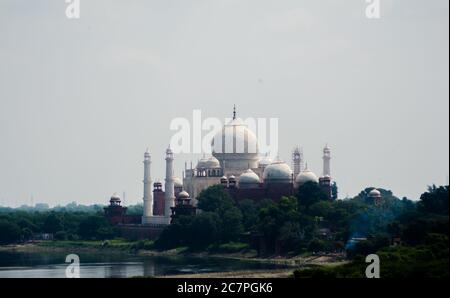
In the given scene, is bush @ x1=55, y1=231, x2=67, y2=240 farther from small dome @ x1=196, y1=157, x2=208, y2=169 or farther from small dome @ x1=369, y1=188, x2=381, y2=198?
small dome @ x1=369, y1=188, x2=381, y2=198

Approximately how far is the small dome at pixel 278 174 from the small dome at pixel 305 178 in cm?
65

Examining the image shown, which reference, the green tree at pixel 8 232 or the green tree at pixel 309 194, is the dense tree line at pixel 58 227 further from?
the green tree at pixel 309 194

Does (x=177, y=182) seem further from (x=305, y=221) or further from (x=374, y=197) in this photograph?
(x=305, y=221)

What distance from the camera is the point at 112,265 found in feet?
215

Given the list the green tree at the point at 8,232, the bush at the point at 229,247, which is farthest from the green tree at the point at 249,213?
the green tree at the point at 8,232

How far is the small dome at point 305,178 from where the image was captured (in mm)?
85562

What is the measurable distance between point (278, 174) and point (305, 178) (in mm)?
1863

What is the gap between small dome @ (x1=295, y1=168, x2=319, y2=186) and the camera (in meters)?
85.6

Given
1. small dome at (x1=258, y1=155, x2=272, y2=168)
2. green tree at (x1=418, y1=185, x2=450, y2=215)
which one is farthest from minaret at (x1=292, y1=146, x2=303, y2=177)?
green tree at (x1=418, y1=185, x2=450, y2=215)

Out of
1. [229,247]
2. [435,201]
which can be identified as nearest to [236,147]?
[229,247]
